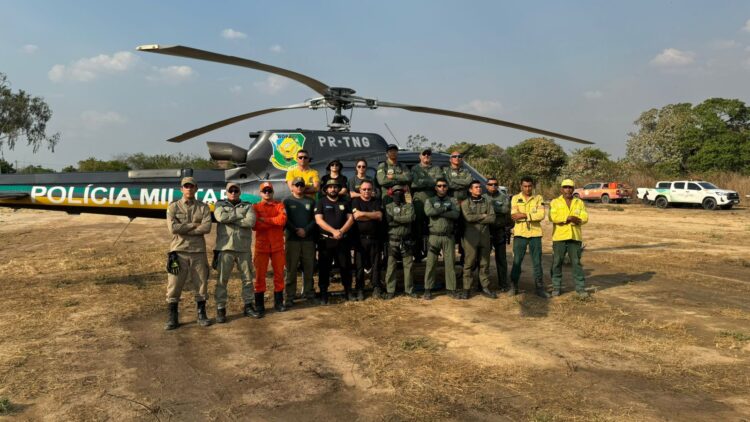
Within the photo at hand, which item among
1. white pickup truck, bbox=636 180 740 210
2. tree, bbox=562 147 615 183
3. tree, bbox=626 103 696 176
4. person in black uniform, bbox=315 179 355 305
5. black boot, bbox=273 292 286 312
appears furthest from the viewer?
tree, bbox=626 103 696 176

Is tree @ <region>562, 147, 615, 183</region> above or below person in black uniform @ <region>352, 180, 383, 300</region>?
above

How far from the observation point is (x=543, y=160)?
4981cm

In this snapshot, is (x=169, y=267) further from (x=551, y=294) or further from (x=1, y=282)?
(x=551, y=294)

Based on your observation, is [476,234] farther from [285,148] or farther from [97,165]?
[97,165]

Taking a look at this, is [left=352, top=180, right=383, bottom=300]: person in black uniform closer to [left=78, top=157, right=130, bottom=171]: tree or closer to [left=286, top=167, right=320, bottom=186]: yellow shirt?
[left=286, top=167, right=320, bottom=186]: yellow shirt

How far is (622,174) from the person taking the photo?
38.5 metres

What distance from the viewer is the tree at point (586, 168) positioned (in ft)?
133

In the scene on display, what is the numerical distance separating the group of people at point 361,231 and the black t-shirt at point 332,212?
0.05 feet

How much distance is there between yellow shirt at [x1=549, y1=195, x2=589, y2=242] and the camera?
22.8ft

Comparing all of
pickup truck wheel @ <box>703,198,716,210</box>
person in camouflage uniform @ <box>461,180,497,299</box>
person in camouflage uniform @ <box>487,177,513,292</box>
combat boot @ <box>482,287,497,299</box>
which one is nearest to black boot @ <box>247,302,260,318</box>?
person in camouflage uniform @ <box>461,180,497,299</box>

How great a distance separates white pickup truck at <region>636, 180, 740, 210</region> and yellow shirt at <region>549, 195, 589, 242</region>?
24.5 meters

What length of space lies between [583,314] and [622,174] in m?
37.5

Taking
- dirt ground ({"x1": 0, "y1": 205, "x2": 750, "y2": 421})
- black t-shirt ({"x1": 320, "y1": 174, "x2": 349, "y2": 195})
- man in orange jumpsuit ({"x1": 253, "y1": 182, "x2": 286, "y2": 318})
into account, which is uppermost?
black t-shirt ({"x1": 320, "y1": 174, "x2": 349, "y2": 195})

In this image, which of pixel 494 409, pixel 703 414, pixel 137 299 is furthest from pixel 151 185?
pixel 703 414
